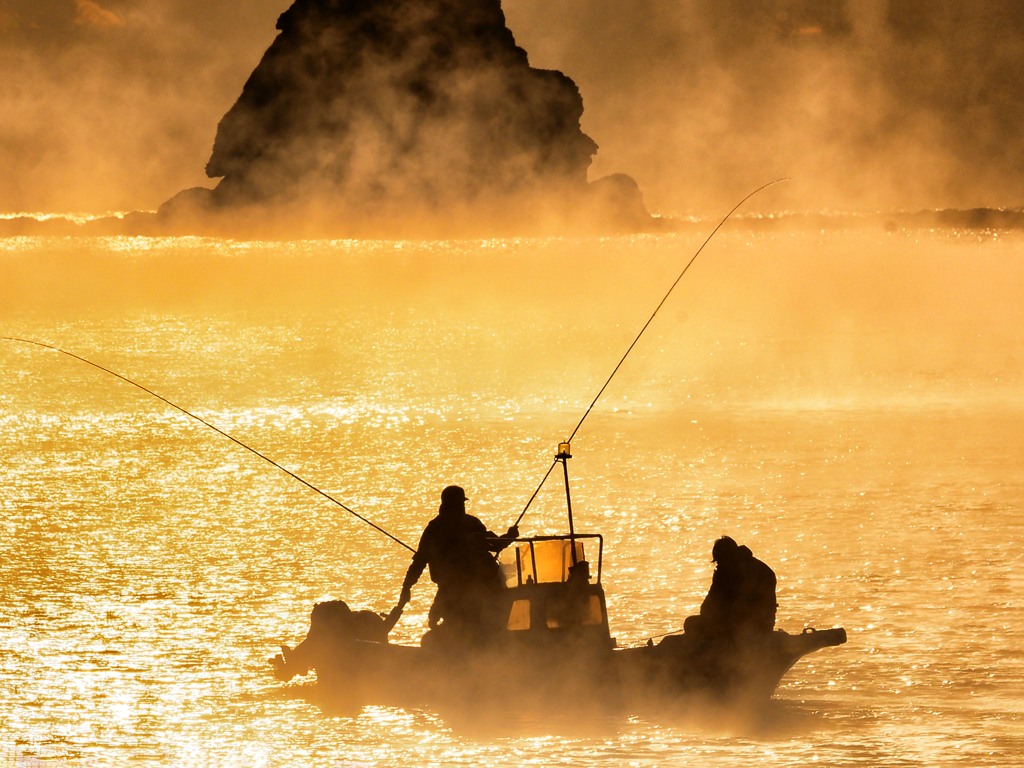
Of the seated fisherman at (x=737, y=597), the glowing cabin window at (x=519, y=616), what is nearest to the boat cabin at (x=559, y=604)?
the glowing cabin window at (x=519, y=616)

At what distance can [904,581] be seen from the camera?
21.5 m

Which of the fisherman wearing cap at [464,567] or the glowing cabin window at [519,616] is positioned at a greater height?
the fisherman wearing cap at [464,567]

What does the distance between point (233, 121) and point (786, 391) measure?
276 ft

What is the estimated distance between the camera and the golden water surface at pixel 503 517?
1376 centimetres

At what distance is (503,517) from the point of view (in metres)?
29.5

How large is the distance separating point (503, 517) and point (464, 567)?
1594 centimetres

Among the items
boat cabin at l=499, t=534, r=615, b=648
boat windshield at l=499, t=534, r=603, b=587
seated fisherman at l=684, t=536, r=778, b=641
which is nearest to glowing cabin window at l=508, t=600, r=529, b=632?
boat cabin at l=499, t=534, r=615, b=648

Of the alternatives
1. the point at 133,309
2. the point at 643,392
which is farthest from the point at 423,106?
the point at 643,392

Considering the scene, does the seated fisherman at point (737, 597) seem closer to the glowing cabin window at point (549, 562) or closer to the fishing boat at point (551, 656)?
the fishing boat at point (551, 656)

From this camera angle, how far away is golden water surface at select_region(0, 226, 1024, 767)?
13.8 m

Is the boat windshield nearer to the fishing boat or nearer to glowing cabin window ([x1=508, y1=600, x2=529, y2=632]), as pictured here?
the fishing boat

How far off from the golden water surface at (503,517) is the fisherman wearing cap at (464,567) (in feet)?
2.74

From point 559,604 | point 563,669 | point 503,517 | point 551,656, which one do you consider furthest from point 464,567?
point 503,517

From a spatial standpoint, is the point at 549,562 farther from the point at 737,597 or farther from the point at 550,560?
the point at 737,597
